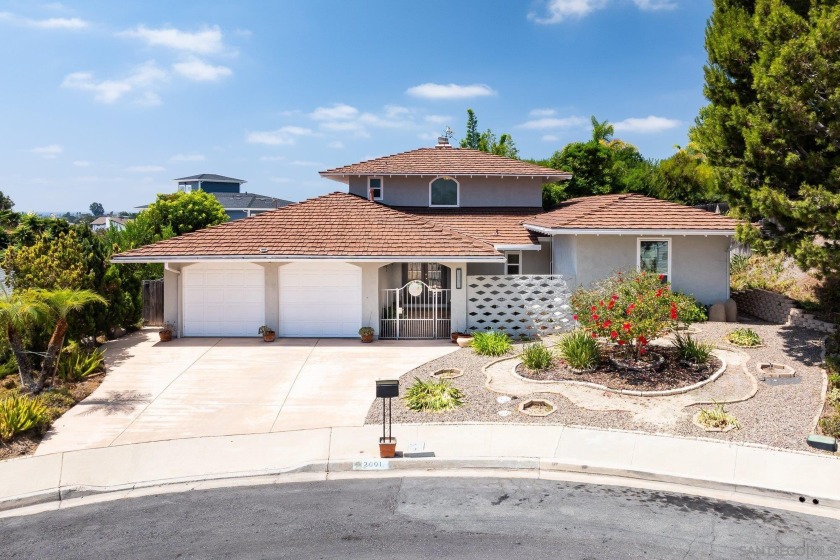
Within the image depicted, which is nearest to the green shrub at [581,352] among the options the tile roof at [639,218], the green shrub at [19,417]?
the tile roof at [639,218]

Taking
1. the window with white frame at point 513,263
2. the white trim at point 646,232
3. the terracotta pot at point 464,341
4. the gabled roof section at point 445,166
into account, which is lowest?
the terracotta pot at point 464,341

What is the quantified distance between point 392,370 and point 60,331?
23.2ft

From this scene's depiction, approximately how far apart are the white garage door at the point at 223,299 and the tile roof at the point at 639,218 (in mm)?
9172

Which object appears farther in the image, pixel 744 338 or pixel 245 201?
pixel 245 201

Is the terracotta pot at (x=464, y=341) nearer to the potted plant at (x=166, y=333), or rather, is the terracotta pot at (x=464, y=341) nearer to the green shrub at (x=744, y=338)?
the green shrub at (x=744, y=338)

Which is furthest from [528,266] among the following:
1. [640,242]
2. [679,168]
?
[679,168]

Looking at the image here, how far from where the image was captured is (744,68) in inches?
597

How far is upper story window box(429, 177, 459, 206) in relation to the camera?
25.4m

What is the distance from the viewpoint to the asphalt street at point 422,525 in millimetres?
7062

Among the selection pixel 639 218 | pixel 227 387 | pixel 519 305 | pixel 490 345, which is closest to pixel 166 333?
pixel 227 387

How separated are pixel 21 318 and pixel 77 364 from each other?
2.30 meters

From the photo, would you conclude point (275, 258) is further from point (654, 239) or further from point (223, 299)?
point (654, 239)

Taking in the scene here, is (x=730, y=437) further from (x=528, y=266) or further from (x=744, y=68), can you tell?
(x=528, y=266)

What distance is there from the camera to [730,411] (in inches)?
442
